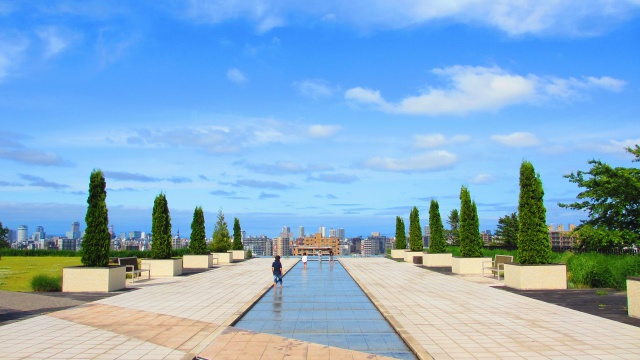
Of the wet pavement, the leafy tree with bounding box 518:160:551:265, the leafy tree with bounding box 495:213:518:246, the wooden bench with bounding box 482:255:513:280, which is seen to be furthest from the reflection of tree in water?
the leafy tree with bounding box 495:213:518:246

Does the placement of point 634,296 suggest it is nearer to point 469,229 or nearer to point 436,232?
point 469,229

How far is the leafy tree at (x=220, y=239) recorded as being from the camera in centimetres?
3828

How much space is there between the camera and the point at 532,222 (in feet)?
61.9

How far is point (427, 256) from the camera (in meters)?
30.7

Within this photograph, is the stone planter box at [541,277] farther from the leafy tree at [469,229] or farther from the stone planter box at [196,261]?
the stone planter box at [196,261]

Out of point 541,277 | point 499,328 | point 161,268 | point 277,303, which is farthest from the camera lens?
point 161,268

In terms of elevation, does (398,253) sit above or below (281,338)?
below

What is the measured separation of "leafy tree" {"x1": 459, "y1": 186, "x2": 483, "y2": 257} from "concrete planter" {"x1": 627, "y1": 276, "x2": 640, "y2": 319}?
13.3m

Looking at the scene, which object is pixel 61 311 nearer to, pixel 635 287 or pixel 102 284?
pixel 102 284

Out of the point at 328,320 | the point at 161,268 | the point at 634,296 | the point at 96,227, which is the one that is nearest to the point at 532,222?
the point at 634,296

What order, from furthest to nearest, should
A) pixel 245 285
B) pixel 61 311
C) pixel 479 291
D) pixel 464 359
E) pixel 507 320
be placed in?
pixel 245 285 → pixel 479 291 → pixel 61 311 → pixel 507 320 → pixel 464 359

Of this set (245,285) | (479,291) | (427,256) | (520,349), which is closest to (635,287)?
(520,349)

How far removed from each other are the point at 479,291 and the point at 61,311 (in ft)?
40.1

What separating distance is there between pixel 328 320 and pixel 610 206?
2209 cm
